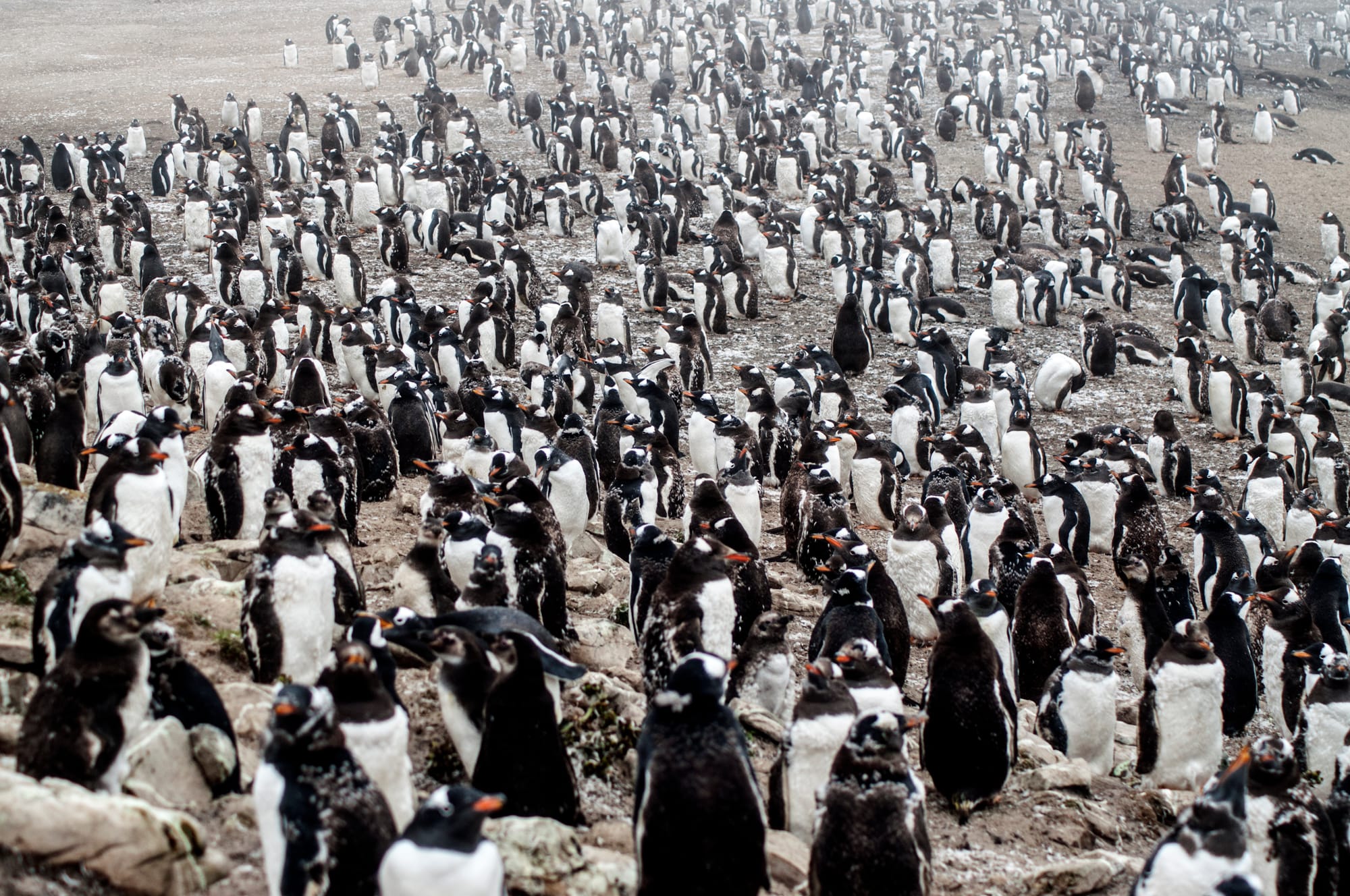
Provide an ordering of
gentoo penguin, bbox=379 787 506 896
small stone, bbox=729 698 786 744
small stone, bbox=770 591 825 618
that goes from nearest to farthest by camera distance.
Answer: gentoo penguin, bbox=379 787 506 896 < small stone, bbox=729 698 786 744 < small stone, bbox=770 591 825 618

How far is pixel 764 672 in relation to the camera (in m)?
6.50

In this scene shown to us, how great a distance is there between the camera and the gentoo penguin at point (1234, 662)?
26.5 ft

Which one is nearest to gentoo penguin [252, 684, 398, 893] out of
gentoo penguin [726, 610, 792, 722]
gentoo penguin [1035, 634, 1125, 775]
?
gentoo penguin [726, 610, 792, 722]

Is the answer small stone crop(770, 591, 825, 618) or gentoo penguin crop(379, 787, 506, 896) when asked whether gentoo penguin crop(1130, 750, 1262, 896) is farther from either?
small stone crop(770, 591, 825, 618)

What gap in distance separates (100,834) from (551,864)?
1430 mm

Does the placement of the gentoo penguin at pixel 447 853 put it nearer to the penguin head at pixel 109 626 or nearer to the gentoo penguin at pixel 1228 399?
the penguin head at pixel 109 626

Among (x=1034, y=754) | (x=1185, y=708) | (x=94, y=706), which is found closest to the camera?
(x=94, y=706)

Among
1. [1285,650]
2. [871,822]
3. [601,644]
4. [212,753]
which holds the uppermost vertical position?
[212,753]

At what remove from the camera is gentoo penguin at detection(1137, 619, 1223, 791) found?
6.93 metres

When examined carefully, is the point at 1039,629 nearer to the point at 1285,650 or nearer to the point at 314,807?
the point at 1285,650

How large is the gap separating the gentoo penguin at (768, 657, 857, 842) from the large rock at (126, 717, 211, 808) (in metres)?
2.35

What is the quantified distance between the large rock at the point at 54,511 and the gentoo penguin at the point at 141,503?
0.64 metres

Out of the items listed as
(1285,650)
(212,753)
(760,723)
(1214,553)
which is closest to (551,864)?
(212,753)

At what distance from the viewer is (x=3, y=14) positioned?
39.8 meters
